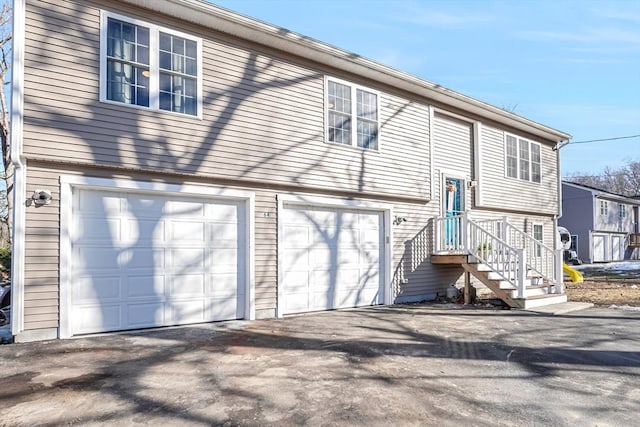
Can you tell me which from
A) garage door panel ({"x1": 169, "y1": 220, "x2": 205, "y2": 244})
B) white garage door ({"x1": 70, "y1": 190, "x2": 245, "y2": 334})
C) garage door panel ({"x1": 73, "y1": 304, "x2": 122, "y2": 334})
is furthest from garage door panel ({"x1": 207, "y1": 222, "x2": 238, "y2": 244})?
garage door panel ({"x1": 73, "y1": 304, "x2": 122, "y2": 334})

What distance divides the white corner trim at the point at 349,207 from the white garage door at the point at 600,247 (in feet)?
81.3

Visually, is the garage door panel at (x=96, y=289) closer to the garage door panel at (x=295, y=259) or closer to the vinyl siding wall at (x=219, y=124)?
the vinyl siding wall at (x=219, y=124)

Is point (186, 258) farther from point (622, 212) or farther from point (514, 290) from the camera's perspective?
point (622, 212)

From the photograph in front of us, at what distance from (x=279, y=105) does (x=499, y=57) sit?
14.5 metres

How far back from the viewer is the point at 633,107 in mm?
27875

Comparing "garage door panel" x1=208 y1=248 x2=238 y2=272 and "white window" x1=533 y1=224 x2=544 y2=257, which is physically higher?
"white window" x1=533 y1=224 x2=544 y2=257

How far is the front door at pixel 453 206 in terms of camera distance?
32.9 feet

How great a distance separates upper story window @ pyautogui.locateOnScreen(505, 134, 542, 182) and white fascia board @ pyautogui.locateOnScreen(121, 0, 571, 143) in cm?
113

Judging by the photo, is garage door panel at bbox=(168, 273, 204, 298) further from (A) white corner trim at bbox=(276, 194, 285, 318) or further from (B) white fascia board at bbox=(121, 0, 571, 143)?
(B) white fascia board at bbox=(121, 0, 571, 143)

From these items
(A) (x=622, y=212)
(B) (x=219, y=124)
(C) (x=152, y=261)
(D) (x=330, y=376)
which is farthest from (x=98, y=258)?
(A) (x=622, y=212)

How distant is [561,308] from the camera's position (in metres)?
8.24

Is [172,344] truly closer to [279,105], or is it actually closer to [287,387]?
[287,387]

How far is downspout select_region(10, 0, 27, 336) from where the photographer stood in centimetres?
536

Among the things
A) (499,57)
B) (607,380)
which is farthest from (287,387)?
(499,57)
